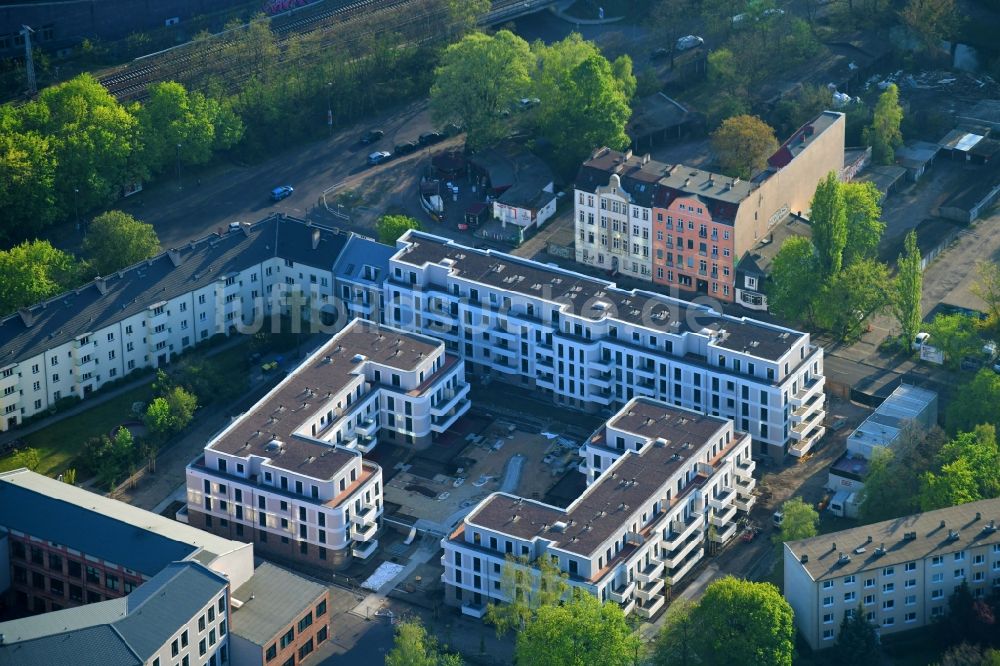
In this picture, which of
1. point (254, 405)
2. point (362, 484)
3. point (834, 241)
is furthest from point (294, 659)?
point (834, 241)

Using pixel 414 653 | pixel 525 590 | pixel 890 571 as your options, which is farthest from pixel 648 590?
pixel 414 653

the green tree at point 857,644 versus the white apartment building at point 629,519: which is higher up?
the white apartment building at point 629,519

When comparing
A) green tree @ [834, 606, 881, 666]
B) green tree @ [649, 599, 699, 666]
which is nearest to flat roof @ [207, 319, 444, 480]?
green tree @ [649, 599, 699, 666]

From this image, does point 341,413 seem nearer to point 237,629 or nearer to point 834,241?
point 237,629

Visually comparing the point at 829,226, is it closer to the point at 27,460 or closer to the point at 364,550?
the point at 364,550

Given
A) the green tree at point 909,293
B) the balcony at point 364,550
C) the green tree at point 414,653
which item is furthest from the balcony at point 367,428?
the green tree at point 909,293

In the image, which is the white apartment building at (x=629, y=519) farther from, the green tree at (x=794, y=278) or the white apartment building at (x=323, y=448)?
the green tree at (x=794, y=278)
